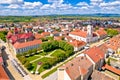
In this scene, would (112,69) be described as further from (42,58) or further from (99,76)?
(42,58)

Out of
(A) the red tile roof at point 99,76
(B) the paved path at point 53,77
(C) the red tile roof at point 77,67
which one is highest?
(C) the red tile roof at point 77,67

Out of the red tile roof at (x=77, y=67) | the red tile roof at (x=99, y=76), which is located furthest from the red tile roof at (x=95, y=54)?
the red tile roof at (x=99, y=76)

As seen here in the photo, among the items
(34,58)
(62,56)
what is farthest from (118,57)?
(34,58)

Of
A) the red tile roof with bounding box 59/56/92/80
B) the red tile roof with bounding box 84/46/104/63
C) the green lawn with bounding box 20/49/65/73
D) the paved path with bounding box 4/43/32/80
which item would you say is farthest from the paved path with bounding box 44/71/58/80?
the red tile roof with bounding box 84/46/104/63

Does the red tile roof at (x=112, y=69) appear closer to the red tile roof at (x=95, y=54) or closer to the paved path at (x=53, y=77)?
the red tile roof at (x=95, y=54)

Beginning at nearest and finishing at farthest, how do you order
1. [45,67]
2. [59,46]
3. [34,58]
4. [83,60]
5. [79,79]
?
[79,79] < [83,60] < [45,67] < [34,58] < [59,46]

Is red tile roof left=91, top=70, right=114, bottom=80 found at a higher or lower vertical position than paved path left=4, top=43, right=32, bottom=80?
higher

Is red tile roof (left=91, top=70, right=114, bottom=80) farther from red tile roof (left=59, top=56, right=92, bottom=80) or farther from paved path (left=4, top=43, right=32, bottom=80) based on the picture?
paved path (left=4, top=43, right=32, bottom=80)

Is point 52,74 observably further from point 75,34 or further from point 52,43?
point 75,34
